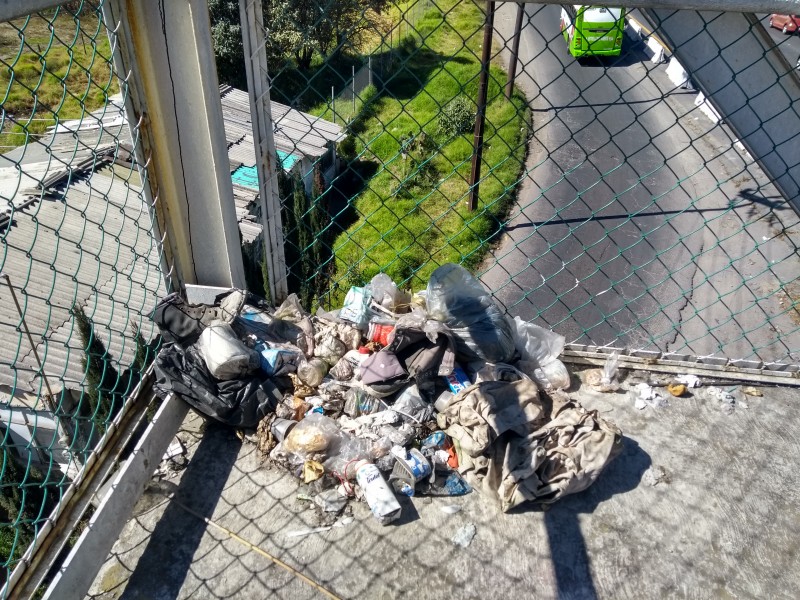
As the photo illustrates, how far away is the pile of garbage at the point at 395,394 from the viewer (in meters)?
1.92

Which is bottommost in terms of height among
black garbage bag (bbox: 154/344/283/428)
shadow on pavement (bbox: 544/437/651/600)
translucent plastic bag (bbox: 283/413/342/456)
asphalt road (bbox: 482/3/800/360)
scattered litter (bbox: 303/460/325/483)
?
asphalt road (bbox: 482/3/800/360)

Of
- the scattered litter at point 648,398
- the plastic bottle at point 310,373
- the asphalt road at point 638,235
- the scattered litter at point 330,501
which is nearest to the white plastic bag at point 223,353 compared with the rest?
the plastic bottle at point 310,373

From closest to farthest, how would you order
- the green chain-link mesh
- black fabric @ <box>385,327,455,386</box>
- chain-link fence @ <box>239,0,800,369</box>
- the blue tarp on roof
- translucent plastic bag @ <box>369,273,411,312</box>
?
black fabric @ <box>385,327,455,386</box>
translucent plastic bag @ <box>369,273,411,312</box>
the green chain-link mesh
chain-link fence @ <box>239,0,800,369</box>
the blue tarp on roof

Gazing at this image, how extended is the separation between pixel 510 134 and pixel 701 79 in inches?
553

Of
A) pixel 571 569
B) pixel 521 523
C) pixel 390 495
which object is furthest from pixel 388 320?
pixel 571 569

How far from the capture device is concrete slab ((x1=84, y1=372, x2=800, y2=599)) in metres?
1.70

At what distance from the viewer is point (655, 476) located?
2.02m

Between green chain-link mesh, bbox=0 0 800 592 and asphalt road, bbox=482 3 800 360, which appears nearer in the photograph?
green chain-link mesh, bbox=0 0 800 592

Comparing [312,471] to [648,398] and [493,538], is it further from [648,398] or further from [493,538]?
[648,398]

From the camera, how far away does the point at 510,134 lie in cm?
1527

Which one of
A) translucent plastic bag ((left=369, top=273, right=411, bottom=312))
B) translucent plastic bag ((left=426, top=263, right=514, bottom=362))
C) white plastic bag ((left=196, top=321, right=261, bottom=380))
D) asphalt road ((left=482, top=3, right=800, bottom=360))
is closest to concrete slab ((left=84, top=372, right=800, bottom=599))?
white plastic bag ((left=196, top=321, right=261, bottom=380))

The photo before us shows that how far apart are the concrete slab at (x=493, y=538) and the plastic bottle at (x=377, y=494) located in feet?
0.15

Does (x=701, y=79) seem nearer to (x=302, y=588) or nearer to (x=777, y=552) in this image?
(x=777, y=552)

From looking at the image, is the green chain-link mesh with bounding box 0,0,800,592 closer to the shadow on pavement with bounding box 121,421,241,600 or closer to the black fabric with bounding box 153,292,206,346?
the black fabric with bounding box 153,292,206,346
